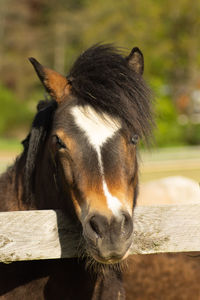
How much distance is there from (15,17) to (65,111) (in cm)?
4620

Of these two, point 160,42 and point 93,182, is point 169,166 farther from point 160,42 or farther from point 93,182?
point 93,182

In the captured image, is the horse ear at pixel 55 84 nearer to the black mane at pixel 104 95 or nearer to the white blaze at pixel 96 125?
the black mane at pixel 104 95

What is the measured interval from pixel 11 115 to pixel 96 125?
30.3 meters

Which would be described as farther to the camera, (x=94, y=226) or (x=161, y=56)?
(x=161, y=56)

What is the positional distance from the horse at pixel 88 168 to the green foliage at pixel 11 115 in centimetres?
2871

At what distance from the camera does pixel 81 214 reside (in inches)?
99.7

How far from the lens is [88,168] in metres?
2.57

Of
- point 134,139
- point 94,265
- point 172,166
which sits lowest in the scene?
point 172,166

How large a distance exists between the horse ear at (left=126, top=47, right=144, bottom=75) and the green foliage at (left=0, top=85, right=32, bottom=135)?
1134 inches

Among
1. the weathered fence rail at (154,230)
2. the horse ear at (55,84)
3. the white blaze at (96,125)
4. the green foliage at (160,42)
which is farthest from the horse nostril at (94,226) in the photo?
the green foliage at (160,42)

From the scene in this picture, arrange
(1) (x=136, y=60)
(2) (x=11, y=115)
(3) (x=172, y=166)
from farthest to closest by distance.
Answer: (2) (x=11, y=115) < (3) (x=172, y=166) < (1) (x=136, y=60)

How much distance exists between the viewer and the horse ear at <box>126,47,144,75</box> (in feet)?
10.0

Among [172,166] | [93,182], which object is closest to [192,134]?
[172,166]

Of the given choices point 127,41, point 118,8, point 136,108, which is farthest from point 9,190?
point 118,8
